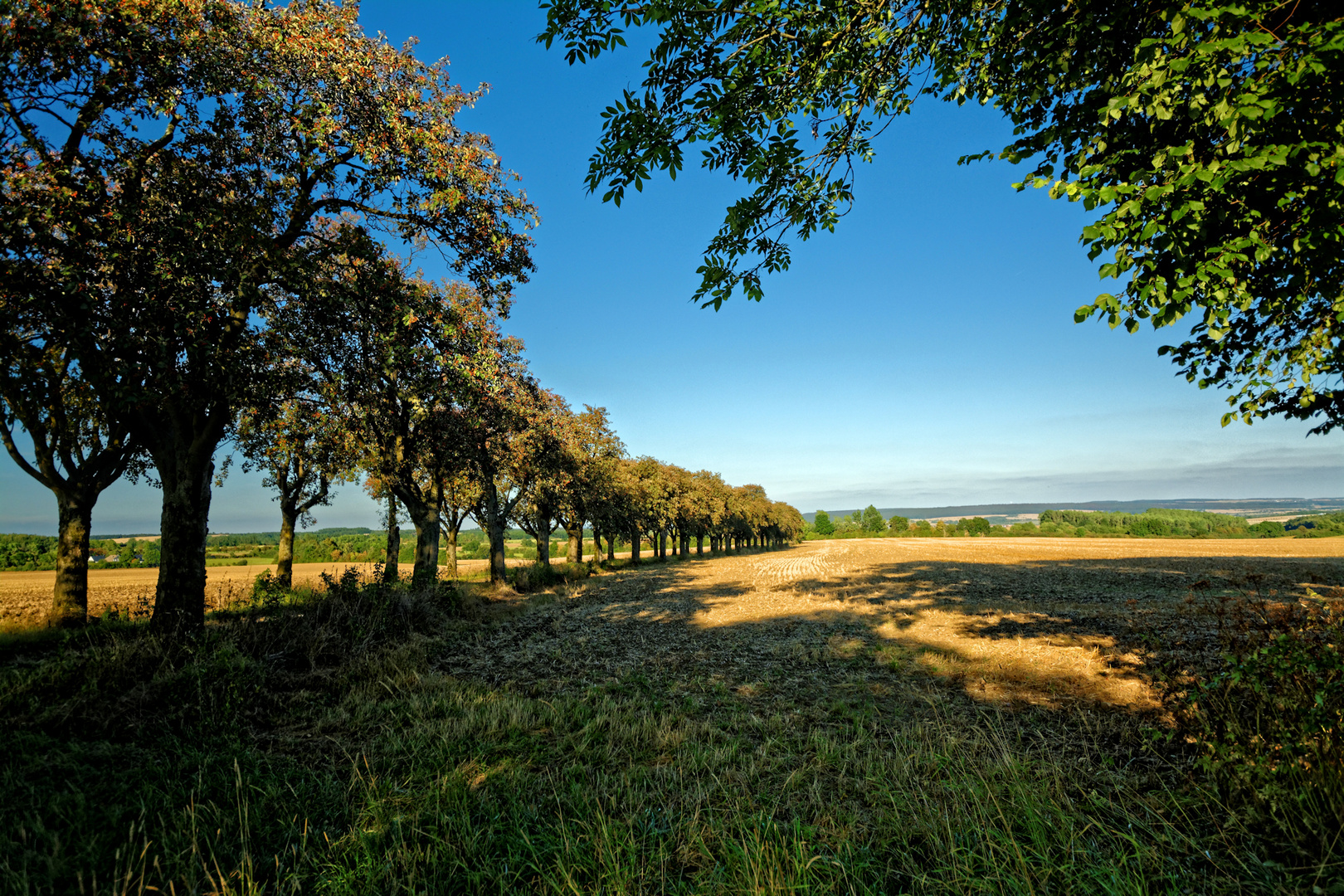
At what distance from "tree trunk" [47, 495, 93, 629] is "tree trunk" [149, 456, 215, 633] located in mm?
5580

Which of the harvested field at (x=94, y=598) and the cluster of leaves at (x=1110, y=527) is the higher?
the harvested field at (x=94, y=598)

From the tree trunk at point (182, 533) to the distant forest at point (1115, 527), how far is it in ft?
375

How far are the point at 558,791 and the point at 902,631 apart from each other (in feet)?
39.4

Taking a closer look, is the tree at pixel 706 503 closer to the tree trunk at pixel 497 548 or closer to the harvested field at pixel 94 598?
the tree trunk at pixel 497 548

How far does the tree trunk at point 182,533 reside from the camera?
1009 centimetres

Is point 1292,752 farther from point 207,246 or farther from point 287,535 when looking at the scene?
point 287,535

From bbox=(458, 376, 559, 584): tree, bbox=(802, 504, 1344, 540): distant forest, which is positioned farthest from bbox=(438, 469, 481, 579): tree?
bbox=(802, 504, 1344, 540): distant forest

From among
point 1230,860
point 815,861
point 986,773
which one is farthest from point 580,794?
point 1230,860

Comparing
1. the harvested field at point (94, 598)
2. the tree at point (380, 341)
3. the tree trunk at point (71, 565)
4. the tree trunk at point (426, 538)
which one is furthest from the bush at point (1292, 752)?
the tree trunk at point (71, 565)

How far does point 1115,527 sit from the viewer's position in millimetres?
114312

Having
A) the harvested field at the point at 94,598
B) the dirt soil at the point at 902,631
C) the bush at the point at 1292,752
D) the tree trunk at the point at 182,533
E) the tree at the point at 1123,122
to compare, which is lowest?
the dirt soil at the point at 902,631

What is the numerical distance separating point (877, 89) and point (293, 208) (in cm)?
1198

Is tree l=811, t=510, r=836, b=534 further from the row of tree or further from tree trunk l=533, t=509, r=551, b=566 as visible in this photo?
the row of tree

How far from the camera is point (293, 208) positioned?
1094 cm
